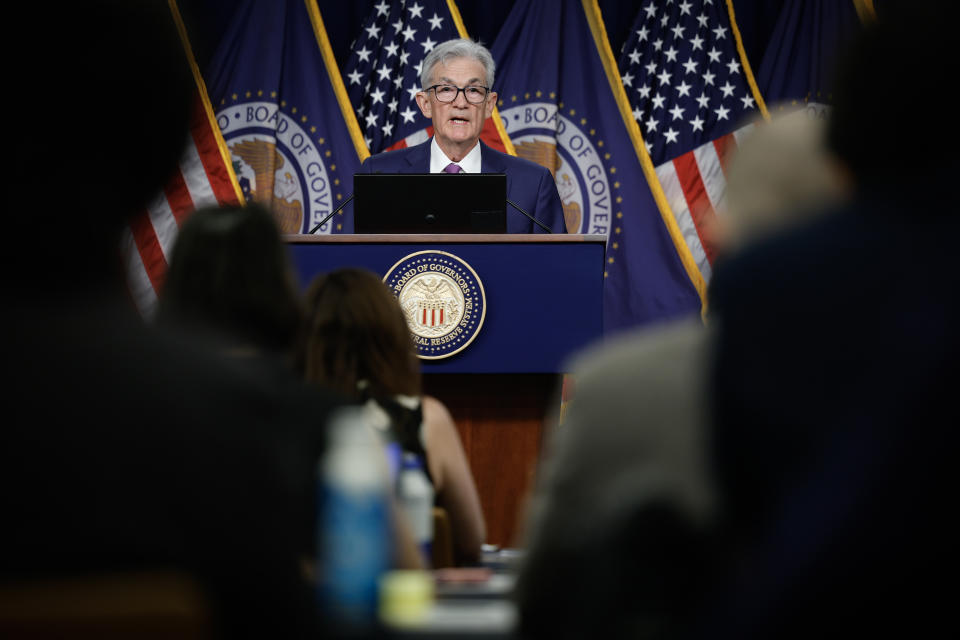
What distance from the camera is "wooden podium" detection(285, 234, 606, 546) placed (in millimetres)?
3535

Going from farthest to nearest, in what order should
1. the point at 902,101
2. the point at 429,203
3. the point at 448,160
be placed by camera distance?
the point at 448,160 < the point at 429,203 < the point at 902,101

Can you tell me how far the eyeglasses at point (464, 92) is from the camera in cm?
538

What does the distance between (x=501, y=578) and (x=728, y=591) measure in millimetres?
741

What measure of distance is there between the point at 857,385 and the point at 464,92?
187 inches

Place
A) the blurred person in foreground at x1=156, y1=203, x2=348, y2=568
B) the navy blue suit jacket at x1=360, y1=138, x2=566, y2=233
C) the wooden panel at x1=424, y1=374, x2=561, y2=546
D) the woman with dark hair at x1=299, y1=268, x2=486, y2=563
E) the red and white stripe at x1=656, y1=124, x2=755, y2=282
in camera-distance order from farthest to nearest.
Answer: the red and white stripe at x1=656, y1=124, x2=755, y2=282, the navy blue suit jacket at x1=360, y1=138, x2=566, y2=233, the wooden panel at x1=424, y1=374, x2=561, y2=546, the woman with dark hair at x1=299, y1=268, x2=486, y2=563, the blurred person in foreground at x1=156, y1=203, x2=348, y2=568

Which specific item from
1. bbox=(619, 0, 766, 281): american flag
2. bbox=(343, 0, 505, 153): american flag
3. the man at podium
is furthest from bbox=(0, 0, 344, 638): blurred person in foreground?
bbox=(619, 0, 766, 281): american flag

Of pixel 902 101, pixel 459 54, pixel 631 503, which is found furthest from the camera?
pixel 459 54

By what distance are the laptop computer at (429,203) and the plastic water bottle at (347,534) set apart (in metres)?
3.04

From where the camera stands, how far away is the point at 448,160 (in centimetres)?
550

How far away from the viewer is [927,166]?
0.87 meters

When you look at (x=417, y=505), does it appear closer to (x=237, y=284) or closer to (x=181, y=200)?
(x=237, y=284)

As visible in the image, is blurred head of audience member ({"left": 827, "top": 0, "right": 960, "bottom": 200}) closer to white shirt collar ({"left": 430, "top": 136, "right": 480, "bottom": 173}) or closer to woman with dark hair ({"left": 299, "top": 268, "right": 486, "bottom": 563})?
woman with dark hair ({"left": 299, "top": 268, "right": 486, "bottom": 563})

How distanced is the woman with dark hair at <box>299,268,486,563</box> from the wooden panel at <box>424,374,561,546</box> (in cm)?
134

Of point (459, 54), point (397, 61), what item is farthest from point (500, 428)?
point (397, 61)
